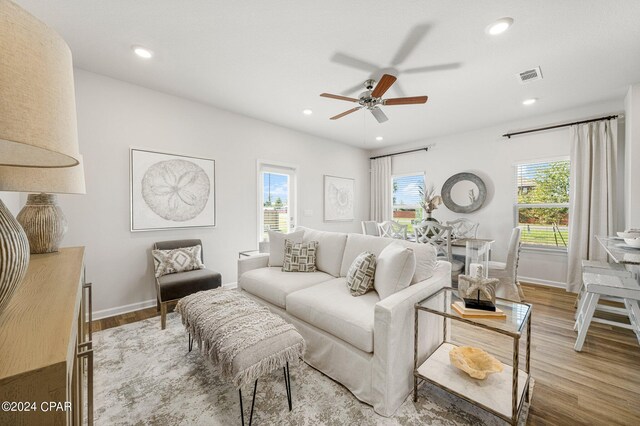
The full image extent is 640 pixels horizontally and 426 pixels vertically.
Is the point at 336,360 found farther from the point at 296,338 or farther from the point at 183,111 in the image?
the point at 183,111

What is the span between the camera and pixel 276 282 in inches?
97.3

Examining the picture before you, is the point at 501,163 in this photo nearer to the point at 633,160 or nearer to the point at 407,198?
the point at 633,160

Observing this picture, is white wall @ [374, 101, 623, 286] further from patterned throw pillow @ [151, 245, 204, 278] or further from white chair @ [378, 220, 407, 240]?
patterned throw pillow @ [151, 245, 204, 278]

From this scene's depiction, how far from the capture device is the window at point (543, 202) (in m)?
4.00

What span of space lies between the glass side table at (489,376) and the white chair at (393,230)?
2265mm

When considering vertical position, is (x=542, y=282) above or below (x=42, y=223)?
below

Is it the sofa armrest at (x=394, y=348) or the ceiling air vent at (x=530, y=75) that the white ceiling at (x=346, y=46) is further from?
the sofa armrest at (x=394, y=348)

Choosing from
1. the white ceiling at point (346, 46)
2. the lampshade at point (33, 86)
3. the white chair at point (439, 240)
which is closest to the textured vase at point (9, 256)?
the lampshade at point (33, 86)

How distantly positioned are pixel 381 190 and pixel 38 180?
567 cm

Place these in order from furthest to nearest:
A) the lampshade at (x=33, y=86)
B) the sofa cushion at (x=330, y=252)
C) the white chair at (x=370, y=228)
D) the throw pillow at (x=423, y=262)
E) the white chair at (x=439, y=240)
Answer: the white chair at (x=370, y=228), the white chair at (x=439, y=240), the sofa cushion at (x=330, y=252), the throw pillow at (x=423, y=262), the lampshade at (x=33, y=86)

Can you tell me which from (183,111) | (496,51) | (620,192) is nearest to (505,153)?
(620,192)

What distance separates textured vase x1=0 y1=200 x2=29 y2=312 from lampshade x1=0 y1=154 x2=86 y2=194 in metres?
0.45

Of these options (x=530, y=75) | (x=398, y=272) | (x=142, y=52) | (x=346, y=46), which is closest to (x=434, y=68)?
(x=346, y=46)

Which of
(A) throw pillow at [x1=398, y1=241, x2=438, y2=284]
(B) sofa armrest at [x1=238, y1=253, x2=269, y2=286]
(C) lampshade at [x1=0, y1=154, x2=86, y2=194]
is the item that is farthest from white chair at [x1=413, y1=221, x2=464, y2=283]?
(C) lampshade at [x1=0, y1=154, x2=86, y2=194]
